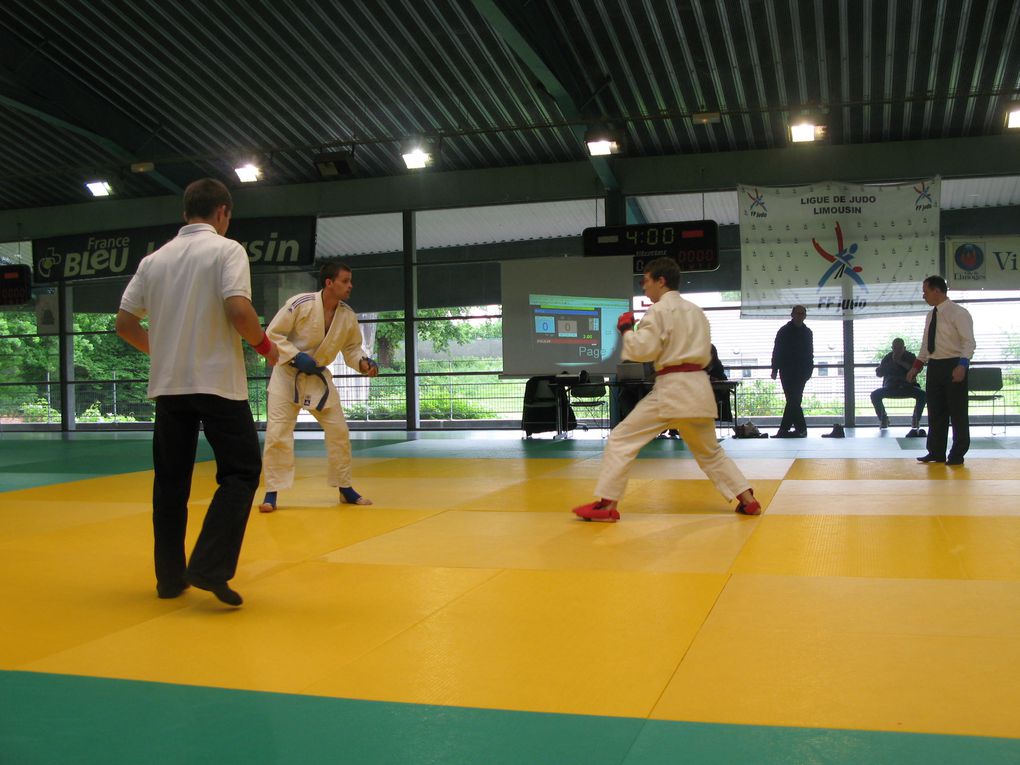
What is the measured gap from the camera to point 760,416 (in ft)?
48.7

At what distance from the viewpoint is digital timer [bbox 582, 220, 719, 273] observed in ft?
45.2

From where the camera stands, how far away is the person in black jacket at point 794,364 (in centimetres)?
1257

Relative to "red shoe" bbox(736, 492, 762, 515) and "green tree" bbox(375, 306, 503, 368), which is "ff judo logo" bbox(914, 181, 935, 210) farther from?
"red shoe" bbox(736, 492, 762, 515)

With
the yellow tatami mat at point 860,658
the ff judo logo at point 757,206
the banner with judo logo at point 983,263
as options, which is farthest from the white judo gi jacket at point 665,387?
the banner with judo logo at point 983,263

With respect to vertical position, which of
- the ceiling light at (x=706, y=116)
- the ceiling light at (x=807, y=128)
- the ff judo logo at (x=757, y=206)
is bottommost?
the ff judo logo at (x=757, y=206)

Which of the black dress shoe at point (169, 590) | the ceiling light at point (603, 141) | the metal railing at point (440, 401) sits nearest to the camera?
the black dress shoe at point (169, 590)

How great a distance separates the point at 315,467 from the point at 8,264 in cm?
1243

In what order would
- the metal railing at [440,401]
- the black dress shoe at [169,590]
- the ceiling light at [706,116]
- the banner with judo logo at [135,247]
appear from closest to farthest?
the black dress shoe at [169,590], the ceiling light at [706,116], the metal railing at [440,401], the banner with judo logo at [135,247]

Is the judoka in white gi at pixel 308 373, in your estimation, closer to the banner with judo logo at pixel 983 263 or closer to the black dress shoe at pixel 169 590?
the black dress shoe at pixel 169 590

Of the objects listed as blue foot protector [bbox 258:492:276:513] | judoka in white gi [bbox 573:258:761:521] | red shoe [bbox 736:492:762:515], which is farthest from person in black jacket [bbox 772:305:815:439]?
blue foot protector [bbox 258:492:276:513]

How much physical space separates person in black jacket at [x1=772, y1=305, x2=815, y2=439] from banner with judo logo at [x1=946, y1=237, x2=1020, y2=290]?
9.02ft

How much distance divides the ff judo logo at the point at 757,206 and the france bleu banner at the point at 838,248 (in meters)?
0.02

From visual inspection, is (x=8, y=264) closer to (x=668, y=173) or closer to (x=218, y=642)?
(x=668, y=173)

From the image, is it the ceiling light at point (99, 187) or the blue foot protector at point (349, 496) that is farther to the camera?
the ceiling light at point (99, 187)
